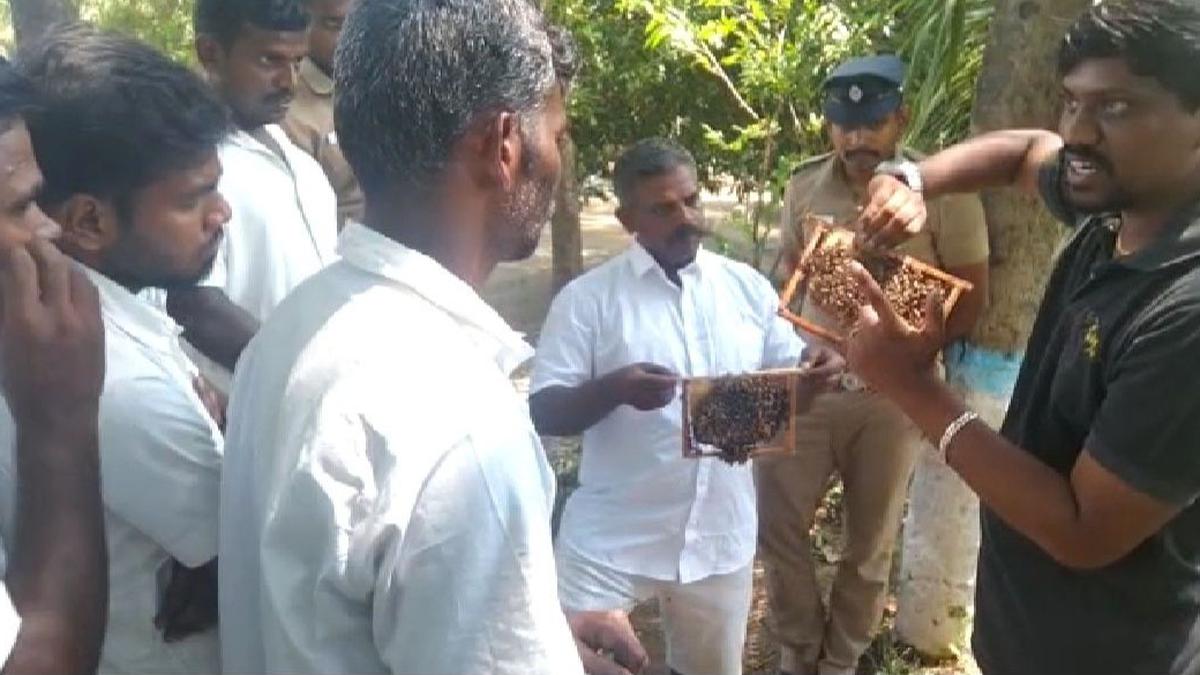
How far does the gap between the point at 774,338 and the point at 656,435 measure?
578 millimetres

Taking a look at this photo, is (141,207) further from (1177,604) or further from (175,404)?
(1177,604)

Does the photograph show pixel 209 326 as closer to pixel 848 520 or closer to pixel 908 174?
pixel 908 174

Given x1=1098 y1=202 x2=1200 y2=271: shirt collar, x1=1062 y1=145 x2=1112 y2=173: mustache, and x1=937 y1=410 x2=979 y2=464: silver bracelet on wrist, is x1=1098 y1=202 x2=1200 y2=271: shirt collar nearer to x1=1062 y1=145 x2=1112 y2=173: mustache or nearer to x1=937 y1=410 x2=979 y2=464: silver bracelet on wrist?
x1=1062 y1=145 x2=1112 y2=173: mustache

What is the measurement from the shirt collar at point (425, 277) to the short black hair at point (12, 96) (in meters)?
0.51

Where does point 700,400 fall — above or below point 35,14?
below

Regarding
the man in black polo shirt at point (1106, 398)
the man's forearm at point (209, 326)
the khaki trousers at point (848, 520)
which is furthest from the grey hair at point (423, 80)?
the khaki trousers at point (848, 520)

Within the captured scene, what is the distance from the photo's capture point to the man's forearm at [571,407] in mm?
4141

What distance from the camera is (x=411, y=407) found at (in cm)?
166

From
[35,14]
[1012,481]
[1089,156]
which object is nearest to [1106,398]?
[1012,481]

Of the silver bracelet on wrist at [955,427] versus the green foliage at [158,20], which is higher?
the silver bracelet on wrist at [955,427]

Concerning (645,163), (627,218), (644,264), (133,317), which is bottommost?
(644,264)

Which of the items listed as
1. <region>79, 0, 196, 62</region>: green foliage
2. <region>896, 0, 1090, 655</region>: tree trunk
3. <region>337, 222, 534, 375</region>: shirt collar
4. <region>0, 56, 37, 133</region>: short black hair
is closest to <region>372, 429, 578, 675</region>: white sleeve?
<region>337, 222, 534, 375</region>: shirt collar

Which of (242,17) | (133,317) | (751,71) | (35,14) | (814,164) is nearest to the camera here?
(133,317)

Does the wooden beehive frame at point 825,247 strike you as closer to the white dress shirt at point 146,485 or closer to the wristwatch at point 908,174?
the wristwatch at point 908,174
